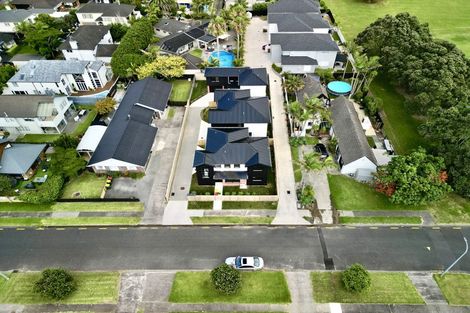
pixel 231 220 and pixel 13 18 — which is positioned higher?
pixel 13 18

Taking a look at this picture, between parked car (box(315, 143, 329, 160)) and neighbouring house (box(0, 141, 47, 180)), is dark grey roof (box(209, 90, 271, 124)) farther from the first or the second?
neighbouring house (box(0, 141, 47, 180))

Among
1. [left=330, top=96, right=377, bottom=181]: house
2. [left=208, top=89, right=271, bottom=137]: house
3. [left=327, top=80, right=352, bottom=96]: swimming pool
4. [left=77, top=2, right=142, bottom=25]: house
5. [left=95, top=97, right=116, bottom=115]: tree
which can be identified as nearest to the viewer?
[left=330, top=96, right=377, bottom=181]: house

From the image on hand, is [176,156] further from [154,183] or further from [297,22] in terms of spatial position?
[297,22]

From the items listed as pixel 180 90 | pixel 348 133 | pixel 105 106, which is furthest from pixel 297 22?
pixel 105 106

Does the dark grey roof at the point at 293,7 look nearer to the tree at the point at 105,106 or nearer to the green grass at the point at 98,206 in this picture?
the tree at the point at 105,106

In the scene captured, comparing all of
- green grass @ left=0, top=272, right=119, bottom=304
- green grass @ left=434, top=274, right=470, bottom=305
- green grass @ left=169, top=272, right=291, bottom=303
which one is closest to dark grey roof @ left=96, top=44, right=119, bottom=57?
green grass @ left=0, top=272, right=119, bottom=304

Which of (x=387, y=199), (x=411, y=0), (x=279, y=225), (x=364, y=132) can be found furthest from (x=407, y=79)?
(x=411, y=0)
